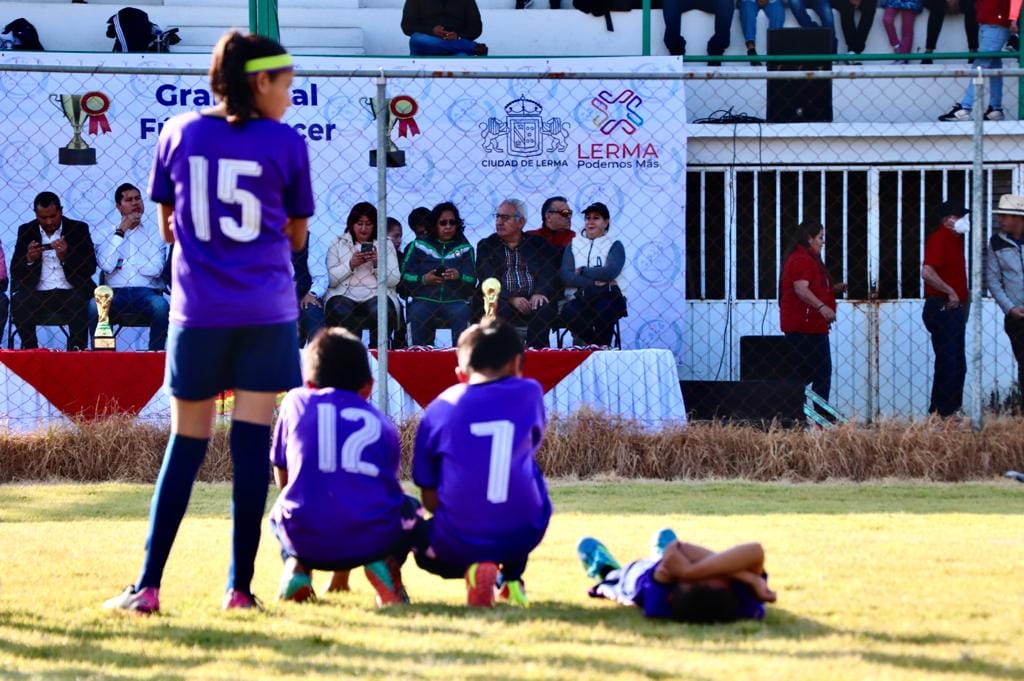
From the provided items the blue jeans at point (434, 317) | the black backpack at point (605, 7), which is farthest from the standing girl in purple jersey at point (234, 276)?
the black backpack at point (605, 7)

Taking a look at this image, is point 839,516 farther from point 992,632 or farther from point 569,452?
point 992,632

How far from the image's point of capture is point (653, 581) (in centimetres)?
429

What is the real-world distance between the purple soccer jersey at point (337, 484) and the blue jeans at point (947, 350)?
7763 millimetres

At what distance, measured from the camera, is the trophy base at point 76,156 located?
1255 cm

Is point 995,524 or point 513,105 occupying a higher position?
point 513,105

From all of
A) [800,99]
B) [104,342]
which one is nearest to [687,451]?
[104,342]

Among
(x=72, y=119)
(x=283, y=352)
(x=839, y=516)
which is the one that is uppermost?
(x=72, y=119)

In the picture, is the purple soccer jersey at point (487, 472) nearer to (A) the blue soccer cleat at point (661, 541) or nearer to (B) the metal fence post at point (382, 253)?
(A) the blue soccer cleat at point (661, 541)

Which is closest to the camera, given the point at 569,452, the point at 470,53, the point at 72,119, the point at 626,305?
the point at 569,452

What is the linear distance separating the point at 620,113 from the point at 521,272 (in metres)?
1.97

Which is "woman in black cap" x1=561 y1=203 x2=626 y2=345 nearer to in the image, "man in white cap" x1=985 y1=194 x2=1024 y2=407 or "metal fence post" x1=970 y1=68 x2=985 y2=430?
"man in white cap" x1=985 y1=194 x2=1024 y2=407

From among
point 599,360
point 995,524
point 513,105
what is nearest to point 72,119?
point 513,105

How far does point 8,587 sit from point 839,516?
3698 millimetres

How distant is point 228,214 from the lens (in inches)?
171
